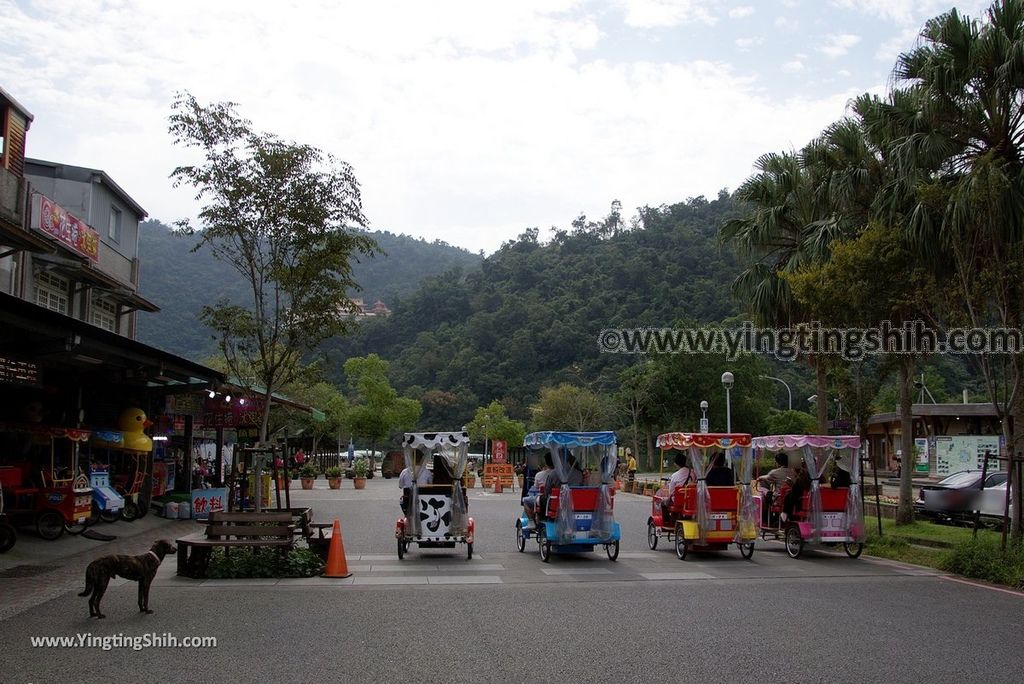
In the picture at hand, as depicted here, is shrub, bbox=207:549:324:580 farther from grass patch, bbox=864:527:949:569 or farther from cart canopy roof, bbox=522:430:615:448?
grass patch, bbox=864:527:949:569

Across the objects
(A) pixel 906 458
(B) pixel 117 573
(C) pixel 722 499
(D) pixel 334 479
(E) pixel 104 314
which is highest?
(E) pixel 104 314

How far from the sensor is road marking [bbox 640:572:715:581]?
12.5 metres

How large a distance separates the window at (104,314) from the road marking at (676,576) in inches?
656

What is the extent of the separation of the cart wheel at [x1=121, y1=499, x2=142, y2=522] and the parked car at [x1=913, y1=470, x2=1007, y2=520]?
1910 cm

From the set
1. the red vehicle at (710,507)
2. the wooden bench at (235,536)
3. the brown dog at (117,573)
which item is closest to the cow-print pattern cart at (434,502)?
the wooden bench at (235,536)

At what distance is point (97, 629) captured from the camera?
827cm

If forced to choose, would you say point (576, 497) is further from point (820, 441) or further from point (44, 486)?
point (44, 486)

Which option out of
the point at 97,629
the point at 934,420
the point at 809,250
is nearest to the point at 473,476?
the point at 934,420

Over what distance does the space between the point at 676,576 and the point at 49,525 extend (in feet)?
36.0

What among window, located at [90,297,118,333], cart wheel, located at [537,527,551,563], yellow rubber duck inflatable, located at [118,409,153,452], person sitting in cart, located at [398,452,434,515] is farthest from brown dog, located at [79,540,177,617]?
window, located at [90,297,118,333]

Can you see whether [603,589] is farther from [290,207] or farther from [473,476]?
[473,476]

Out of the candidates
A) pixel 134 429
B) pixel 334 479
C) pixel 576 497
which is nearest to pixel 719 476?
pixel 576 497

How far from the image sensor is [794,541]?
14.9 meters

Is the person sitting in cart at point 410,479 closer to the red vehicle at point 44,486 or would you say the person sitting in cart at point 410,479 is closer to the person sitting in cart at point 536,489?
the person sitting in cart at point 536,489
